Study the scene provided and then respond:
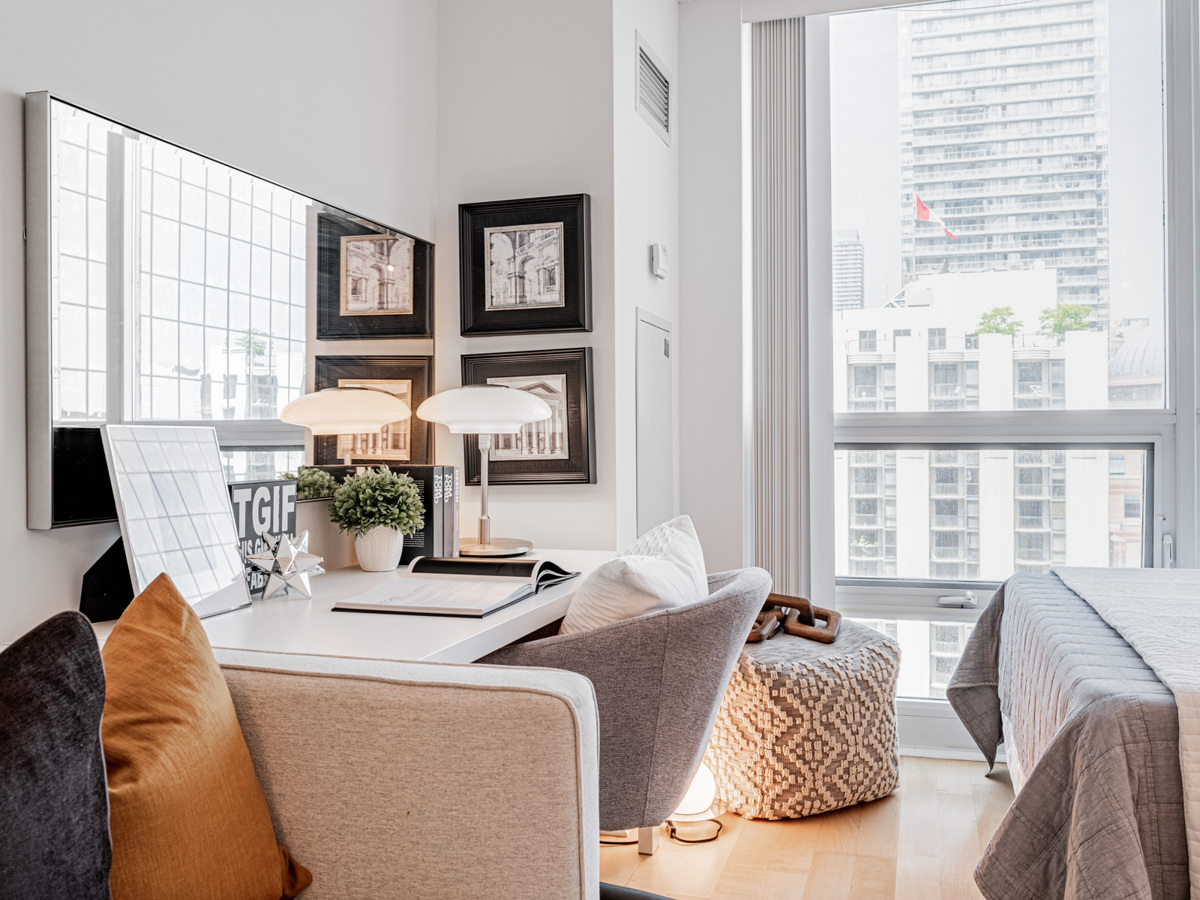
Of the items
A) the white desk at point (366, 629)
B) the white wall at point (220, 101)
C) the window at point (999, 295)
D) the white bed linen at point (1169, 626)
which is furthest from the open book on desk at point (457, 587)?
the window at point (999, 295)

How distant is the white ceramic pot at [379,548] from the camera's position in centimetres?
221

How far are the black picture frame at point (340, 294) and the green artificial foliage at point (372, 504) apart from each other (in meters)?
0.36

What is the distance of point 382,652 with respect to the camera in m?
1.40

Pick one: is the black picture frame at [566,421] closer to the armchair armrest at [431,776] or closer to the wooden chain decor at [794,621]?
the wooden chain decor at [794,621]

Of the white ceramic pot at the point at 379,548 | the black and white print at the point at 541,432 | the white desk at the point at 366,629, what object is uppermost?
the black and white print at the point at 541,432

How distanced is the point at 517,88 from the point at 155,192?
1382mm

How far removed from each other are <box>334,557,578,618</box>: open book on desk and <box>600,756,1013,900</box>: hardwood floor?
0.79 m

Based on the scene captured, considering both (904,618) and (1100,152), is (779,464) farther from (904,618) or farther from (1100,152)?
(1100,152)

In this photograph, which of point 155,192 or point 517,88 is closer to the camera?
point 155,192

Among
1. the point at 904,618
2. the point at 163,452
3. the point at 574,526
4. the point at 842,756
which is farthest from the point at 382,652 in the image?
the point at 904,618

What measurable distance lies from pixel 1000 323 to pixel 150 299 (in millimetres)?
2777

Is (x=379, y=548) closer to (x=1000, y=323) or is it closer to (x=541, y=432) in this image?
(x=541, y=432)

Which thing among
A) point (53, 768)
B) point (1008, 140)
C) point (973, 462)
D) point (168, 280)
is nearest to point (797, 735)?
point (973, 462)

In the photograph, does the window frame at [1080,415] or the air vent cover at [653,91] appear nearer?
the air vent cover at [653,91]
